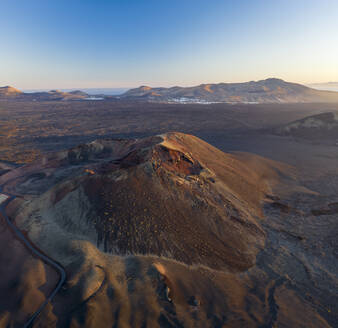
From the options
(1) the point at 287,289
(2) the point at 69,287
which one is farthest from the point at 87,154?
(1) the point at 287,289

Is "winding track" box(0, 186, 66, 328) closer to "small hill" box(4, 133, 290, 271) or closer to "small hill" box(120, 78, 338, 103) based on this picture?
"small hill" box(4, 133, 290, 271)

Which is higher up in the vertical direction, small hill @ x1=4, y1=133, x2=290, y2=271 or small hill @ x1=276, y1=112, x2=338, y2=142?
small hill @ x1=4, y1=133, x2=290, y2=271

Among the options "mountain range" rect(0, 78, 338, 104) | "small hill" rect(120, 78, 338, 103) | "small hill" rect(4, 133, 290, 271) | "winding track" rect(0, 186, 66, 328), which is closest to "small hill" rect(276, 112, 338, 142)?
"small hill" rect(4, 133, 290, 271)

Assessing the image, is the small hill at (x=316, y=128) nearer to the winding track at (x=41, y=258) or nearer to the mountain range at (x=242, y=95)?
the winding track at (x=41, y=258)

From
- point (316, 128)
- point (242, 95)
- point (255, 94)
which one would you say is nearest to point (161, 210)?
point (316, 128)

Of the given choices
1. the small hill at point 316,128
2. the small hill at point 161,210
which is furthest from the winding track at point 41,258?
the small hill at point 316,128

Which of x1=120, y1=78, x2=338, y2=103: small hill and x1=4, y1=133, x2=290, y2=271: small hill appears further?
x1=120, y1=78, x2=338, y2=103: small hill

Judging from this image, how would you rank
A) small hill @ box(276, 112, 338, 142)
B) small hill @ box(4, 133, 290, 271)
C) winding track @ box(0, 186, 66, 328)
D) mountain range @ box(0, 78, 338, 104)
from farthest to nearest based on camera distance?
mountain range @ box(0, 78, 338, 104) < small hill @ box(276, 112, 338, 142) < small hill @ box(4, 133, 290, 271) < winding track @ box(0, 186, 66, 328)

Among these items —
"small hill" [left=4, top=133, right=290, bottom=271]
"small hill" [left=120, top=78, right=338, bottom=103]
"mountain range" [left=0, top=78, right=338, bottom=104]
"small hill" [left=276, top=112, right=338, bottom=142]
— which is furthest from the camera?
"small hill" [left=120, top=78, right=338, bottom=103]
